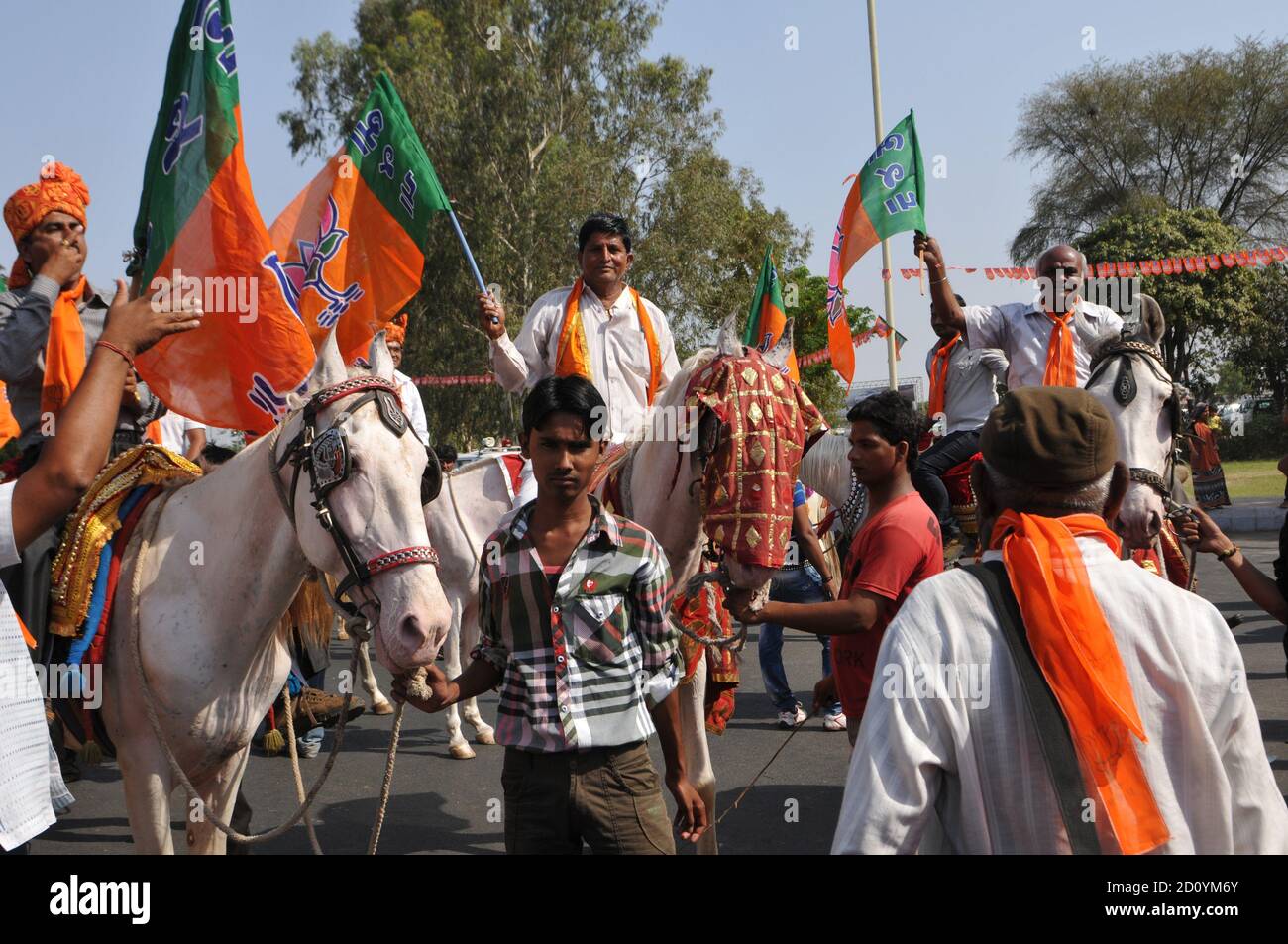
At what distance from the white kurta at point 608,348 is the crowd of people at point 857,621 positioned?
0.5 inches

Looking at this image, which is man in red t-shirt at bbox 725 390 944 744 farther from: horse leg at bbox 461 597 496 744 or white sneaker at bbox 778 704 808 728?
horse leg at bbox 461 597 496 744

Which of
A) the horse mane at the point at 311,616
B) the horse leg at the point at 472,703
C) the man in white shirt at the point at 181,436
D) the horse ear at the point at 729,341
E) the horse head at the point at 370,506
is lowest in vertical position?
the horse leg at the point at 472,703

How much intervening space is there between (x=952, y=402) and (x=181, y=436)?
513 centimetres

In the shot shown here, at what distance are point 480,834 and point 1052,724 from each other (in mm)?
4661

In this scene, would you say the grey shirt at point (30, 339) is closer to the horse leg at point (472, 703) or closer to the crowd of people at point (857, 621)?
the crowd of people at point (857, 621)

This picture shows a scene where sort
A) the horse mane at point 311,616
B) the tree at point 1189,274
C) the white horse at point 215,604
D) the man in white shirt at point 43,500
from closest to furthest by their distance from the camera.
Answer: the man in white shirt at point 43,500
the white horse at point 215,604
the horse mane at point 311,616
the tree at point 1189,274

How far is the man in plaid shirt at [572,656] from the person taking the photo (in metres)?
2.99

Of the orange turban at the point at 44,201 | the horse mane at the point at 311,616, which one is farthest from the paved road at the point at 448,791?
the orange turban at the point at 44,201

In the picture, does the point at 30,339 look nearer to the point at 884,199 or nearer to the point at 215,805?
the point at 215,805

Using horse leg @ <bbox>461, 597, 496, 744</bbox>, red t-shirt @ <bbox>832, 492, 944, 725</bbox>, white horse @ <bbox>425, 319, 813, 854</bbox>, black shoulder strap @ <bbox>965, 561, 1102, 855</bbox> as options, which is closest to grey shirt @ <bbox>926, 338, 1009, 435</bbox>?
white horse @ <bbox>425, 319, 813, 854</bbox>

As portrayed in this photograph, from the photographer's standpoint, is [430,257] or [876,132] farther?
[430,257]

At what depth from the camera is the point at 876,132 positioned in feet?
63.0
